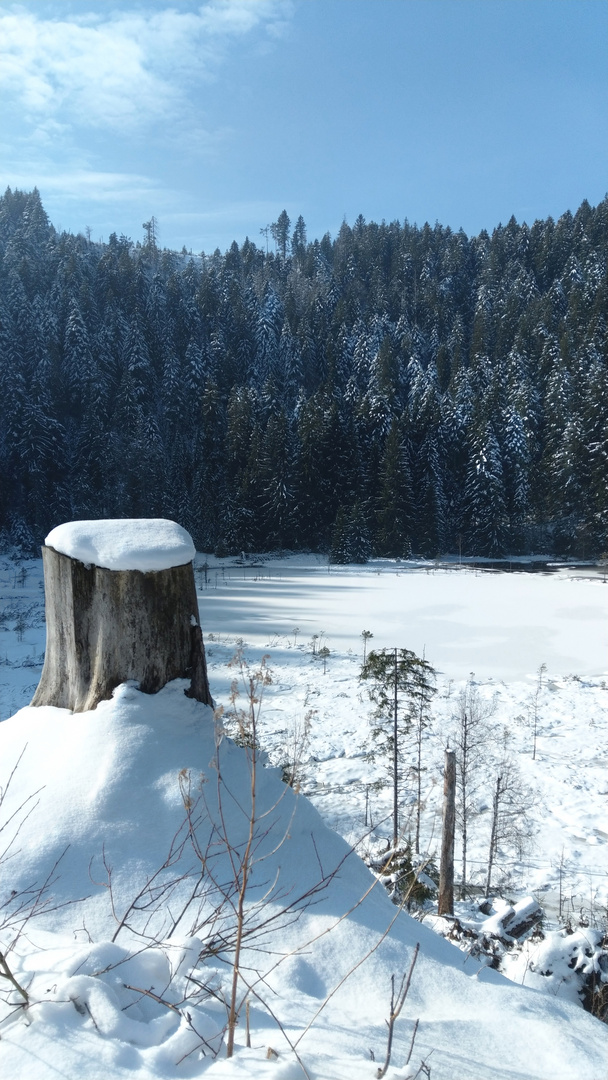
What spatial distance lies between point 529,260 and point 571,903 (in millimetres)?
84658

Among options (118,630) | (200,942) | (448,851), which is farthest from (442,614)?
(200,942)

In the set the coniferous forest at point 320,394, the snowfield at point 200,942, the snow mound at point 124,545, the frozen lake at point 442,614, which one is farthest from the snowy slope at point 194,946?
the coniferous forest at point 320,394

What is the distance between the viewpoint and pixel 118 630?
3.10 m

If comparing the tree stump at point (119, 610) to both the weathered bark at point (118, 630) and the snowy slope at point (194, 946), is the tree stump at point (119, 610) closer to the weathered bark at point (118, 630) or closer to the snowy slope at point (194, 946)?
the weathered bark at point (118, 630)

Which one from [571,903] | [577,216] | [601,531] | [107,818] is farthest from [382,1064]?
[577,216]

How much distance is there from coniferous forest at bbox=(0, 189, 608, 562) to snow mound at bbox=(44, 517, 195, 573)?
38.8 metres

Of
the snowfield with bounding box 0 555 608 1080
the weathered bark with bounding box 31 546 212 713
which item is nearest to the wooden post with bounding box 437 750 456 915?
the snowfield with bounding box 0 555 608 1080

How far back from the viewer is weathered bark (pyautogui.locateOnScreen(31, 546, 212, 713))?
3.09 meters

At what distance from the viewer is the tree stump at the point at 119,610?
122 inches

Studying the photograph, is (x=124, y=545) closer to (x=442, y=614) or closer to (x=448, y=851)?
(x=448, y=851)

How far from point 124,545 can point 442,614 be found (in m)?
22.3

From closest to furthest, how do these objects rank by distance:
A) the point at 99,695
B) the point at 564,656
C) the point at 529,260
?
the point at 99,695 < the point at 564,656 < the point at 529,260

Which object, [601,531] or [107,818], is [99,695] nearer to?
[107,818]

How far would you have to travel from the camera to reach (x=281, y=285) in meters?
78.5
